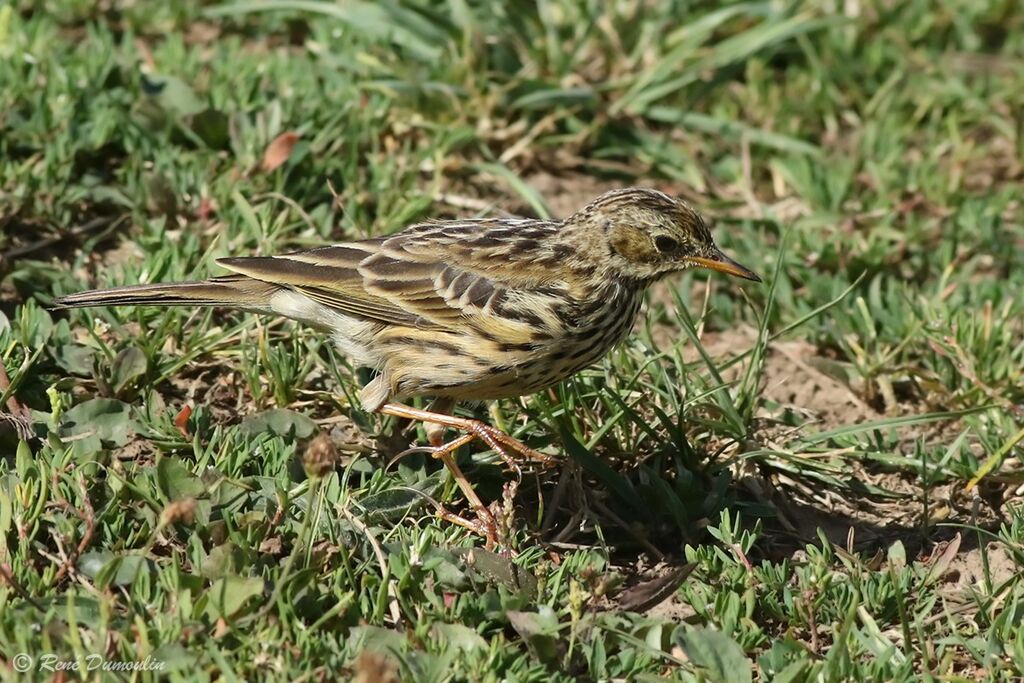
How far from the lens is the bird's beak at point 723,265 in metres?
5.95

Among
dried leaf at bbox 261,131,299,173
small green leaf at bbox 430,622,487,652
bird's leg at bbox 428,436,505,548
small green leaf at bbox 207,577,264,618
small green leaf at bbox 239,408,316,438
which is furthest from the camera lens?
dried leaf at bbox 261,131,299,173

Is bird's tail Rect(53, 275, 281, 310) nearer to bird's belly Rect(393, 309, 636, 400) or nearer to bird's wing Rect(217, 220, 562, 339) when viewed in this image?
bird's wing Rect(217, 220, 562, 339)

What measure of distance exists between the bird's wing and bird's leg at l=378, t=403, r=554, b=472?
35 cm

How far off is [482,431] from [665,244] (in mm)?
1155

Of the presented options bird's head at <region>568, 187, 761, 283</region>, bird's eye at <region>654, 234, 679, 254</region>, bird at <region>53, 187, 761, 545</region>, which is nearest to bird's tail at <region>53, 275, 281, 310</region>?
bird at <region>53, 187, 761, 545</region>

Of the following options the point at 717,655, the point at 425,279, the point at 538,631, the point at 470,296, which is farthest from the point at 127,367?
the point at 717,655

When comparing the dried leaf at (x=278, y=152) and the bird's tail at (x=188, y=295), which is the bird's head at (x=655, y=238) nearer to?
the bird's tail at (x=188, y=295)

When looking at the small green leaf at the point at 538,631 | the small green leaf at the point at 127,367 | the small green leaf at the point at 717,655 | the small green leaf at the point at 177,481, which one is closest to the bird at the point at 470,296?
the small green leaf at the point at 127,367

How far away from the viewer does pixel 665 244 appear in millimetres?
6027

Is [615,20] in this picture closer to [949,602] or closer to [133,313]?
[133,313]

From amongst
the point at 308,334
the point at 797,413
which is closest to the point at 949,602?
the point at 797,413

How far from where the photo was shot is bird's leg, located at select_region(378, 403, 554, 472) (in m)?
5.61

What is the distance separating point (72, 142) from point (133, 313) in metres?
1.32

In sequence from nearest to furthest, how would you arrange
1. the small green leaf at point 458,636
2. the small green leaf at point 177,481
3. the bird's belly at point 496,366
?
the small green leaf at point 458,636
the small green leaf at point 177,481
the bird's belly at point 496,366
